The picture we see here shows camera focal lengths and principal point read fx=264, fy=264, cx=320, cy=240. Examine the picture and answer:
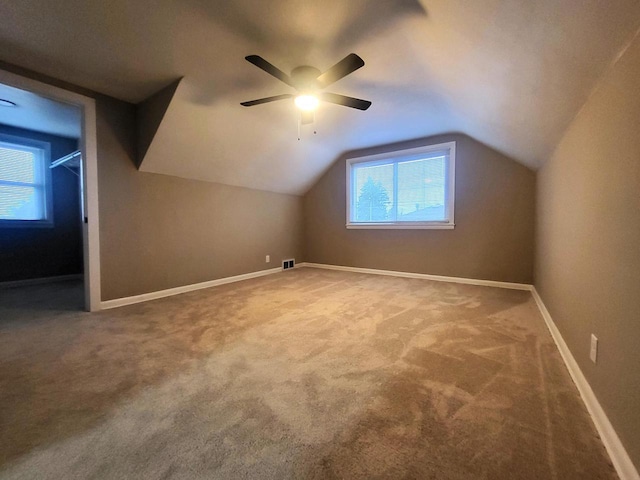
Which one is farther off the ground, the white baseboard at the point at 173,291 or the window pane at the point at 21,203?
the window pane at the point at 21,203

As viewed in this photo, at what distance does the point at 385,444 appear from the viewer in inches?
44.6

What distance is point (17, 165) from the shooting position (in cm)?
417

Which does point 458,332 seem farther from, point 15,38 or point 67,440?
point 15,38

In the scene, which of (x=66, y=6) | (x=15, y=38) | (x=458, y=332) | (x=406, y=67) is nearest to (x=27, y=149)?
(x=15, y=38)

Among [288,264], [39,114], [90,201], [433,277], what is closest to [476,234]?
[433,277]

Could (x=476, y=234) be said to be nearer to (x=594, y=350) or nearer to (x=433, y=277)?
(x=433, y=277)

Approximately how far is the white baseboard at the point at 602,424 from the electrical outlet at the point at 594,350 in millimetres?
157

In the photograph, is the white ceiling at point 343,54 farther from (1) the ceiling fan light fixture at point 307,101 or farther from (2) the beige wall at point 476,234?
(2) the beige wall at point 476,234

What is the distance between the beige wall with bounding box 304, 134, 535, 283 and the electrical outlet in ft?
8.85

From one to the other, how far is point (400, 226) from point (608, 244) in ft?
11.2

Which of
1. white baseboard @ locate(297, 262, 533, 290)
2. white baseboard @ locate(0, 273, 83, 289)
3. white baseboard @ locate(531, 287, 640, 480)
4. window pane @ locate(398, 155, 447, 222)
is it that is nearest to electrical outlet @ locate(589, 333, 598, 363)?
white baseboard @ locate(531, 287, 640, 480)

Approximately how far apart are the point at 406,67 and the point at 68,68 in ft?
10.2

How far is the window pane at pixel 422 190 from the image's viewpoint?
432 cm

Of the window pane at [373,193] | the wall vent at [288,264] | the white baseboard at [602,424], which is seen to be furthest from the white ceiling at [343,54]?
the wall vent at [288,264]
